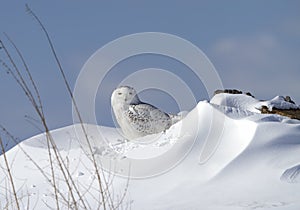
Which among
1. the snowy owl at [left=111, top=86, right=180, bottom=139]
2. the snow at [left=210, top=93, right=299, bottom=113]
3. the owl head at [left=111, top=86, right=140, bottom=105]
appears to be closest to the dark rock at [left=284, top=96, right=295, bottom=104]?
the snow at [left=210, top=93, right=299, bottom=113]

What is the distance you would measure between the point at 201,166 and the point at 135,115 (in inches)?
52.9

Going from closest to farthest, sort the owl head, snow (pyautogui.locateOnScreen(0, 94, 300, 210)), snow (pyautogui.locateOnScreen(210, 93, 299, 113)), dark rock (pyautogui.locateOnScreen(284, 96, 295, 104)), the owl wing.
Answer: snow (pyautogui.locateOnScreen(0, 94, 300, 210)) < the owl wing < the owl head < snow (pyautogui.locateOnScreen(210, 93, 299, 113)) < dark rock (pyautogui.locateOnScreen(284, 96, 295, 104))

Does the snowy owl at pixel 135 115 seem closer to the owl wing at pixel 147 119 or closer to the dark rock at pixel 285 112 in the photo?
the owl wing at pixel 147 119

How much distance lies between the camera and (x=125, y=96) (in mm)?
6691

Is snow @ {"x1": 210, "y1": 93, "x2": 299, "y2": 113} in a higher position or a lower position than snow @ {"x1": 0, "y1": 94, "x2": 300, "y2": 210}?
higher

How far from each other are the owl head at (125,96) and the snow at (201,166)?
48 cm

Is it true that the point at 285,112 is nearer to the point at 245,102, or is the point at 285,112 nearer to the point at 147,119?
the point at 245,102

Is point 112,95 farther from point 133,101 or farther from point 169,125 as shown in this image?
point 169,125

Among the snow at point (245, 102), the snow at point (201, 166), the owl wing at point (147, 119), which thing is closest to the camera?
the snow at point (201, 166)

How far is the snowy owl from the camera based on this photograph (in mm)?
6551

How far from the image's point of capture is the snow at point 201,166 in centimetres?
479

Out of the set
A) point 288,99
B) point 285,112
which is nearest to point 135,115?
point 285,112

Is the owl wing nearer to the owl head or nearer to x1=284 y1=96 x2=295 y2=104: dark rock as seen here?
the owl head

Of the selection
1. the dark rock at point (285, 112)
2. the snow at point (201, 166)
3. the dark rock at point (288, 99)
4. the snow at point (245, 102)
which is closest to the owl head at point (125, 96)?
the snow at point (201, 166)
